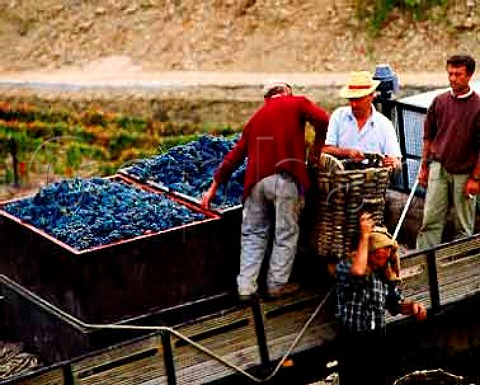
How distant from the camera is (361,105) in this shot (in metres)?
9.24

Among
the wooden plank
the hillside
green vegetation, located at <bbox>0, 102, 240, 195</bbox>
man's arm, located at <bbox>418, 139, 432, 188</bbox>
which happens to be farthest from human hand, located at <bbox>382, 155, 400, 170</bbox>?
the hillside

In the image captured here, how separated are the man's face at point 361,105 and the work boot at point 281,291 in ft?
4.37

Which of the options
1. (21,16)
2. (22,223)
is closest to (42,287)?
(22,223)

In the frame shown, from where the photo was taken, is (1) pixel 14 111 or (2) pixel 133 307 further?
(1) pixel 14 111

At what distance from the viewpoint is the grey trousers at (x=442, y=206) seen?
1006 cm

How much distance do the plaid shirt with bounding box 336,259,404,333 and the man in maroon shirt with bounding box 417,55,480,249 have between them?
165 centimetres

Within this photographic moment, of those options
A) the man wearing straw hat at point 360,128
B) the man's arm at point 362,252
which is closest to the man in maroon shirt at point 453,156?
the man wearing straw hat at point 360,128

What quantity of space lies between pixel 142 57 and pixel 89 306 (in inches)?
902

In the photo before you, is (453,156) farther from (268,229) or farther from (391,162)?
(268,229)

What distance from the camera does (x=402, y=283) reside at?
31.0ft

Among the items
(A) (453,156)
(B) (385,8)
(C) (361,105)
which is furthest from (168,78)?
(C) (361,105)

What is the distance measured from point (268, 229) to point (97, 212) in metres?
1.17

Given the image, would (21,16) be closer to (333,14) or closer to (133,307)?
(333,14)

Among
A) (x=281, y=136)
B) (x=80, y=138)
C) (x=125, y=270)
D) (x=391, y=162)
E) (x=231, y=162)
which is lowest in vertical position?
(x=80, y=138)
